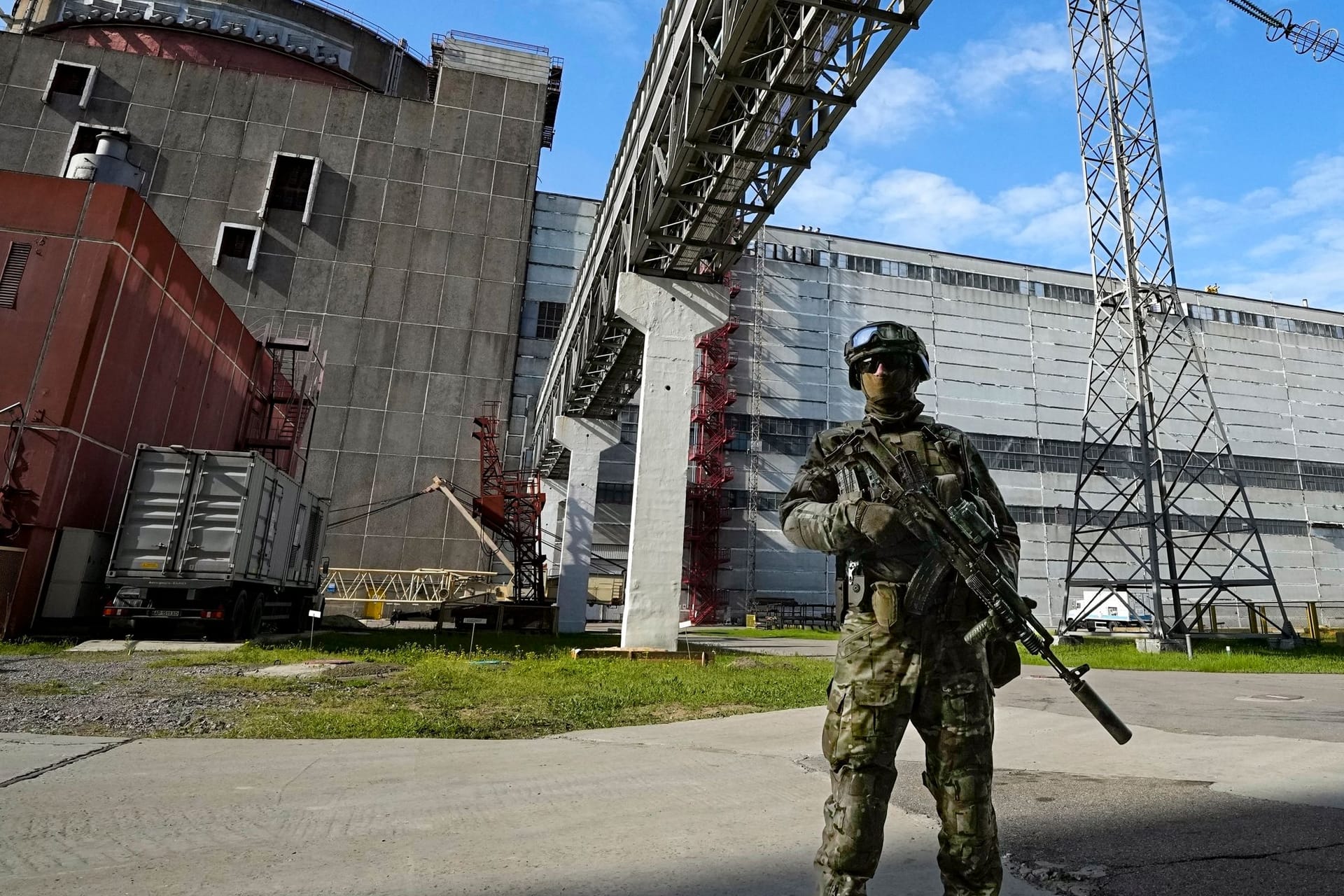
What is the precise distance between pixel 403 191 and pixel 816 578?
2617 centimetres

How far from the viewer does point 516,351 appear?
30594 millimetres

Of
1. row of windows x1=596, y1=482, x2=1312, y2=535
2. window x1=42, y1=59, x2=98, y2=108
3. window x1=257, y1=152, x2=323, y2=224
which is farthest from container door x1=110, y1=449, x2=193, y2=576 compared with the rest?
window x1=42, y1=59, x2=98, y2=108

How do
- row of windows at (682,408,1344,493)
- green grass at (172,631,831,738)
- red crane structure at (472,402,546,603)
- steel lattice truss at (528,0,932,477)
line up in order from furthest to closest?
1. row of windows at (682,408,1344,493)
2. red crane structure at (472,402,546,603)
3. steel lattice truss at (528,0,932,477)
4. green grass at (172,631,831,738)

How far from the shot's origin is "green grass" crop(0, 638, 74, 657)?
1016 cm

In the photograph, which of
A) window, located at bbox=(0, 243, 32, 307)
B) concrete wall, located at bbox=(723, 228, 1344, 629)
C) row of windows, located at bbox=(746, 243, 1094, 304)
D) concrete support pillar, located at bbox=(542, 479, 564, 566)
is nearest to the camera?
window, located at bbox=(0, 243, 32, 307)

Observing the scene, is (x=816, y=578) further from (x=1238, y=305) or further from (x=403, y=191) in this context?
(x=1238, y=305)

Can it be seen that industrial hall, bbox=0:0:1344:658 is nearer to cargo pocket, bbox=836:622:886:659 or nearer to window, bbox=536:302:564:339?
window, bbox=536:302:564:339

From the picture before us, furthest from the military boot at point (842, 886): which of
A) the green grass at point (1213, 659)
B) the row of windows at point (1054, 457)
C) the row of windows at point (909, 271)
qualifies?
the row of windows at point (909, 271)

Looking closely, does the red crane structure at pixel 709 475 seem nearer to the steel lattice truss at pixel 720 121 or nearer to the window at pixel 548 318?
the window at pixel 548 318

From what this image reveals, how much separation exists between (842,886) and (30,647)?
13.4m

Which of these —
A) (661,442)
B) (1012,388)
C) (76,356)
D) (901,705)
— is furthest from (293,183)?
(1012,388)

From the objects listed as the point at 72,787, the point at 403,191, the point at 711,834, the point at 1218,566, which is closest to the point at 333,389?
the point at 403,191

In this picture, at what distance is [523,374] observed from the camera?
3084cm

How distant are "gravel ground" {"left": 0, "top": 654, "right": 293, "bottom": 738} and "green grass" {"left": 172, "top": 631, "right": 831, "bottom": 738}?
1.10 feet
